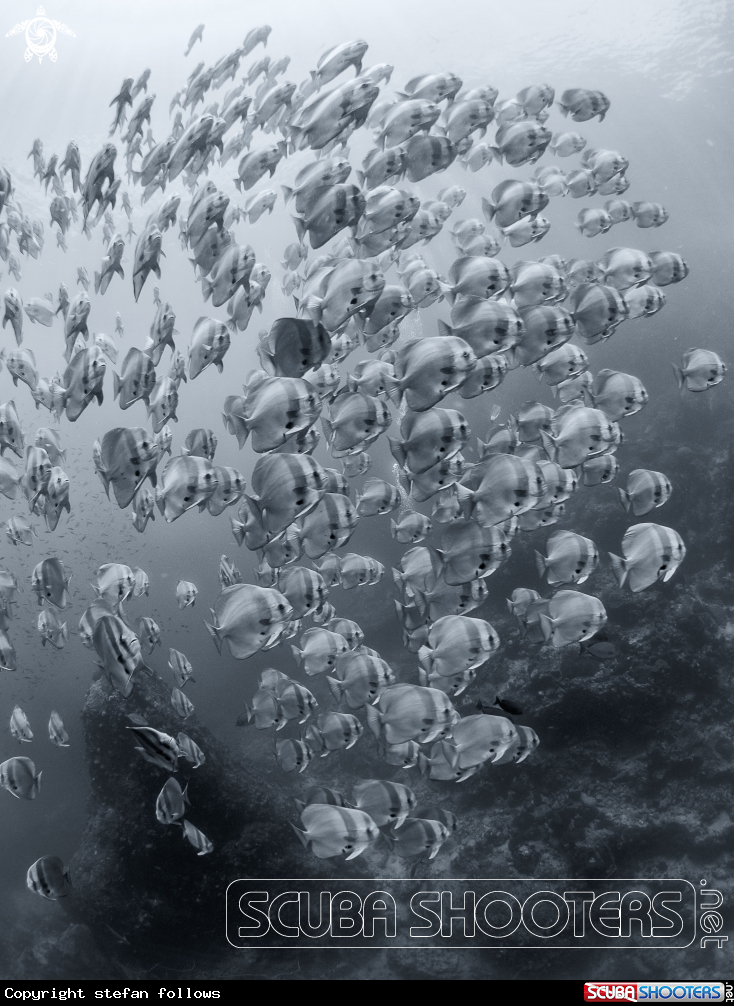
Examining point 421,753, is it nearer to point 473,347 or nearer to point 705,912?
point 473,347

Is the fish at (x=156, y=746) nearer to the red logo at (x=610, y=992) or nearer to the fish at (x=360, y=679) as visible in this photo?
the fish at (x=360, y=679)

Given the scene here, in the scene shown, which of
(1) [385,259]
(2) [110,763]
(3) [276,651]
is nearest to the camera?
(1) [385,259]

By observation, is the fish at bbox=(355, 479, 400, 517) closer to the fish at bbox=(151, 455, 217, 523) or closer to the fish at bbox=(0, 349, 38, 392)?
the fish at bbox=(151, 455, 217, 523)

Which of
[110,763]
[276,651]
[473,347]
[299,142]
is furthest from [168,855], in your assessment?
[276,651]

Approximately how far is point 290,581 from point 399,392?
5.79 ft

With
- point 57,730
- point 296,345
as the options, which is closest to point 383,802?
point 296,345

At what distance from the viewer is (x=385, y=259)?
5.50m

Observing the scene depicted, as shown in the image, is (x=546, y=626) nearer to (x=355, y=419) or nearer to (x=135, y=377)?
(x=355, y=419)

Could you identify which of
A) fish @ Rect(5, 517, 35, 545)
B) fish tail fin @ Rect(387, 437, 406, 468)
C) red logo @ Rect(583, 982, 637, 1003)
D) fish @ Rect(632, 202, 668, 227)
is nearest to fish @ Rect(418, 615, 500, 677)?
fish tail fin @ Rect(387, 437, 406, 468)

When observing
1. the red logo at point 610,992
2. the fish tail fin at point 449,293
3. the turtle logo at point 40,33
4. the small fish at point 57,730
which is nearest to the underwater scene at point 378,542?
the fish tail fin at point 449,293

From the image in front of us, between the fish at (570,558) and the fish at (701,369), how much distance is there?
1676mm

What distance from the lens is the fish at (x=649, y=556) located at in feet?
13.1

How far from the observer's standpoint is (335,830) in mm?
3887

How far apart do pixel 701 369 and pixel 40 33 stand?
22683mm
